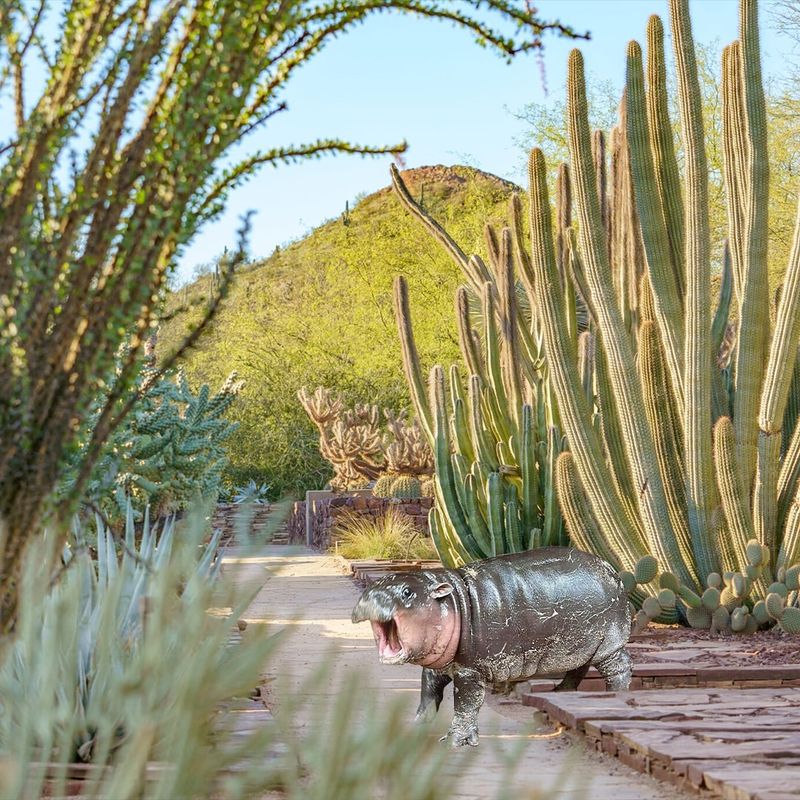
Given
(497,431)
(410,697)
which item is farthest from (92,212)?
(497,431)

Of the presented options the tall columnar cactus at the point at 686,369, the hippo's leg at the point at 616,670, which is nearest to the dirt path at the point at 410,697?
Result: the hippo's leg at the point at 616,670

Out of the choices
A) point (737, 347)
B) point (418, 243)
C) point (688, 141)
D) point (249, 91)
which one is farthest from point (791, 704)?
point (418, 243)

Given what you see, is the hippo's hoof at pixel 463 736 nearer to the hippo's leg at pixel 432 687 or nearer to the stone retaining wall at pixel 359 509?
the hippo's leg at pixel 432 687

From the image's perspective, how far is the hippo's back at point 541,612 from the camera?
18.9ft

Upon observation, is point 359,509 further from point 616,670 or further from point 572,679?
point 616,670

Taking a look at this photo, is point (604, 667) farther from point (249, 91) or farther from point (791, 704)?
point (249, 91)

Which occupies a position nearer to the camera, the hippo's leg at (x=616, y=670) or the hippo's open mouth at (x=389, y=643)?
the hippo's open mouth at (x=389, y=643)

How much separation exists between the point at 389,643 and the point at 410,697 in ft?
10.5

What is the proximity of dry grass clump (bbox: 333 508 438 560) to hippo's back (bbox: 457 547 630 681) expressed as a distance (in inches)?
326

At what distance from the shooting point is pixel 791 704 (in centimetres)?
577

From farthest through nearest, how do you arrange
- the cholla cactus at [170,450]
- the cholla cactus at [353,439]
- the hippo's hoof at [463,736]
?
the cholla cactus at [353,439]
the cholla cactus at [170,450]
the hippo's hoof at [463,736]

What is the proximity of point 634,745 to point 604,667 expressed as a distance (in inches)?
57.1

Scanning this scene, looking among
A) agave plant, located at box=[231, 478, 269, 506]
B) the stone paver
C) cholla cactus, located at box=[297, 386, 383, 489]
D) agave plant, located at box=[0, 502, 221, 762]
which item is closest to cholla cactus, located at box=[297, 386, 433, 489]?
cholla cactus, located at box=[297, 386, 383, 489]

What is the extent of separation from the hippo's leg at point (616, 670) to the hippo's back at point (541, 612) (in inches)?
2.3
